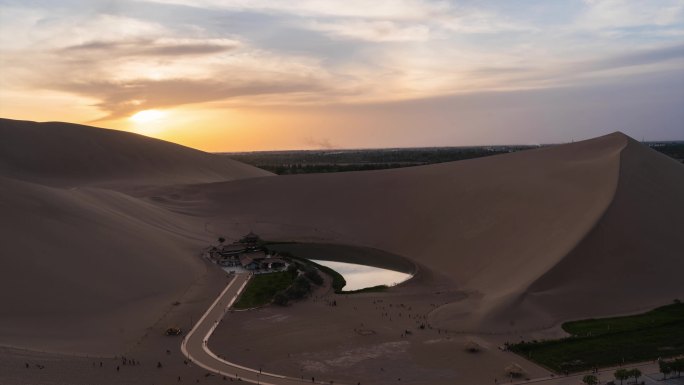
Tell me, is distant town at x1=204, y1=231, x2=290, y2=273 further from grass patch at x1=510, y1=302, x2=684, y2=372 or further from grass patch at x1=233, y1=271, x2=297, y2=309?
grass patch at x1=510, y1=302, x2=684, y2=372

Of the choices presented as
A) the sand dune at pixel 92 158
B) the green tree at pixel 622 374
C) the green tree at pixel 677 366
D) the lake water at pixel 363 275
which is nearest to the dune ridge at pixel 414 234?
the lake water at pixel 363 275

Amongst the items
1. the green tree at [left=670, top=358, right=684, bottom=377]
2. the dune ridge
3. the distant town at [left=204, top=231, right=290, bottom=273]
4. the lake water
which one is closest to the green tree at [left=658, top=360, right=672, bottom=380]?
the green tree at [left=670, top=358, right=684, bottom=377]

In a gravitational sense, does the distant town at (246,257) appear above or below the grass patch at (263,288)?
above

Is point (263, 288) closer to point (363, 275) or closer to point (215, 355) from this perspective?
point (363, 275)

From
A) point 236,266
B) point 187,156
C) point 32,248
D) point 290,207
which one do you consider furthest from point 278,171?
point 32,248

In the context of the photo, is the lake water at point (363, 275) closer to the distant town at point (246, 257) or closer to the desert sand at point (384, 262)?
the desert sand at point (384, 262)

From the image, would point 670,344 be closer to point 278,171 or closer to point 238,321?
point 238,321
